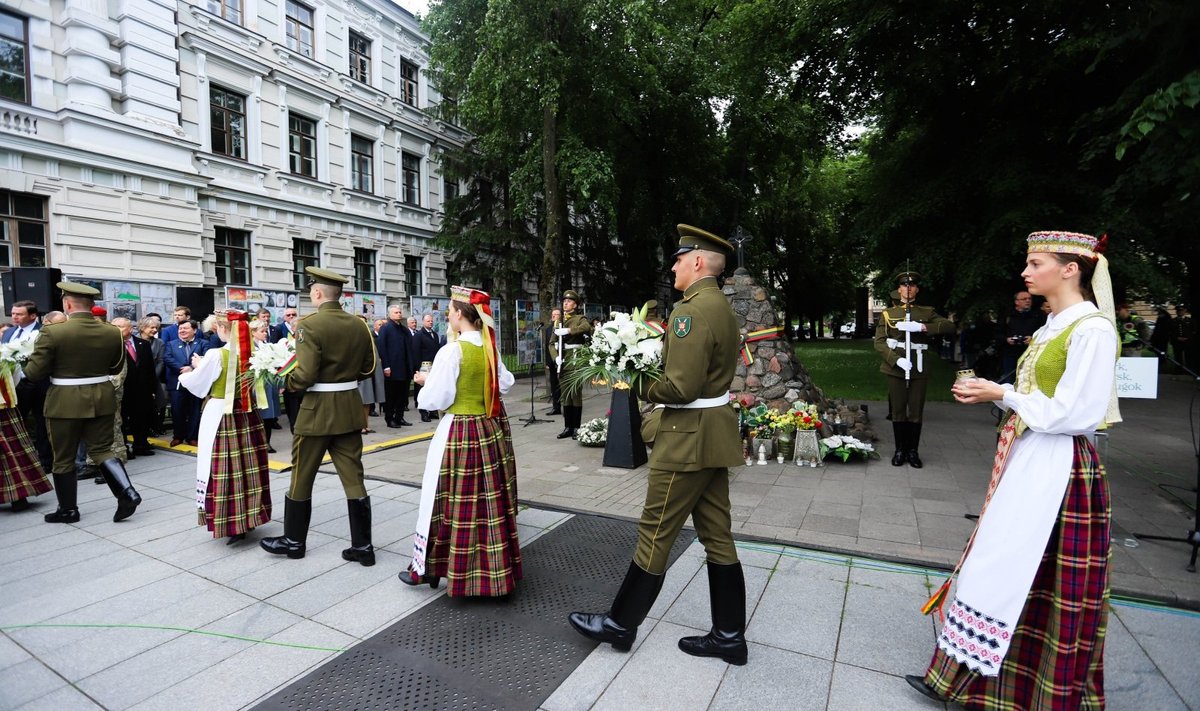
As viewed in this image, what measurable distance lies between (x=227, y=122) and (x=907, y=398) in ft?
58.8

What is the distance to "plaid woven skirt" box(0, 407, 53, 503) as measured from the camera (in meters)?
5.77

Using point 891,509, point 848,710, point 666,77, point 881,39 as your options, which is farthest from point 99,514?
point 666,77

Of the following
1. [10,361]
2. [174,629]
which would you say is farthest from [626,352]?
[10,361]

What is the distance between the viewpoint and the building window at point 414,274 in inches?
865

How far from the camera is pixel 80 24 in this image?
1213 centimetres

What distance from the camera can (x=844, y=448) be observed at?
7.29m

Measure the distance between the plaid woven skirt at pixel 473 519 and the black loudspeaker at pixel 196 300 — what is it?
10.3 meters

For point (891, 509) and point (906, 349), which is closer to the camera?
point (891, 509)

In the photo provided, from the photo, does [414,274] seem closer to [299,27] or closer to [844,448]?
[299,27]

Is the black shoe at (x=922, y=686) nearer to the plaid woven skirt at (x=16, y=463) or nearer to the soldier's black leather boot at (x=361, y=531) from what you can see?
the soldier's black leather boot at (x=361, y=531)

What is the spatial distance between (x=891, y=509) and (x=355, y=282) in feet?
59.9

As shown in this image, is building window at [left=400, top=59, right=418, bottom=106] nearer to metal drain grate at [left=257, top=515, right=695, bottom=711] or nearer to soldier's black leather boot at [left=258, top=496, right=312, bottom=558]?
soldier's black leather boot at [left=258, top=496, right=312, bottom=558]

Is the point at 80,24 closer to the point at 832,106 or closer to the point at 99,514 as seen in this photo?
the point at 99,514

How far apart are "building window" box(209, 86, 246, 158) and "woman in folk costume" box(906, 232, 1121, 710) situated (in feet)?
61.3
